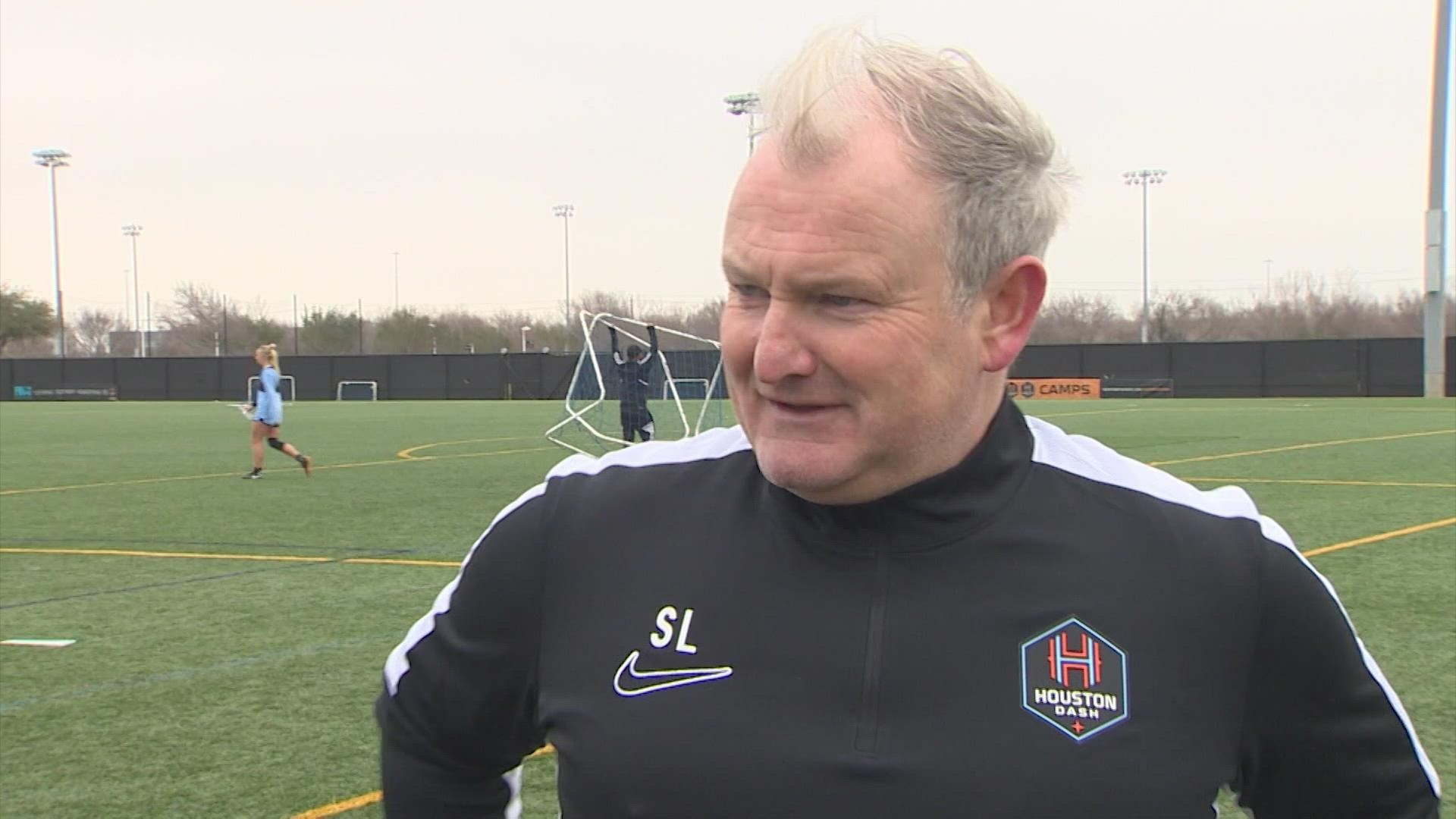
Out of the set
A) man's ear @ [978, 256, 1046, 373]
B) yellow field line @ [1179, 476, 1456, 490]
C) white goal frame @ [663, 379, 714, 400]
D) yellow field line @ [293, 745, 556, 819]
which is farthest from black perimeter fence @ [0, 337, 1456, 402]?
man's ear @ [978, 256, 1046, 373]

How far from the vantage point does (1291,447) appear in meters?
20.1

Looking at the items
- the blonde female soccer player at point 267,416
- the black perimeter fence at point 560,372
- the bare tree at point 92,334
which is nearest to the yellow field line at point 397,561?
the blonde female soccer player at point 267,416

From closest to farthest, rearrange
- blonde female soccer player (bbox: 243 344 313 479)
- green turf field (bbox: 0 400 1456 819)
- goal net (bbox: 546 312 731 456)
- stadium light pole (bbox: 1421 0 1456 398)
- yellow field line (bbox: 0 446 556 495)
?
1. green turf field (bbox: 0 400 1456 819)
2. yellow field line (bbox: 0 446 556 495)
3. blonde female soccer player (bbox: 243 344 313 479)
4. goal net (bbox: 546 312 731 456)
5. stadium light pole (bbox: 1421 0 1456 398)

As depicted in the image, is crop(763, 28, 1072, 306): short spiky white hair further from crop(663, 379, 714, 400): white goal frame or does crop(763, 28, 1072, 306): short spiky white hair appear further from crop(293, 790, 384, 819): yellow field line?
crop(663, 379, 714, 400): white goal frame

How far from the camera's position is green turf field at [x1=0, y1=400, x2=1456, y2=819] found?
204 inches

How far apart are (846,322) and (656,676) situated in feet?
1.59

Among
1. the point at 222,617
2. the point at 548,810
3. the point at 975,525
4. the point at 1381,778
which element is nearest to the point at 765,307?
the point at 975,525

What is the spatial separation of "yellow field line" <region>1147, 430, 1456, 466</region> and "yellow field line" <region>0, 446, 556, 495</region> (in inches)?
374

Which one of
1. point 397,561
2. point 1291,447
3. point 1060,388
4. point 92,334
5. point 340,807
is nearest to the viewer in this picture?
point 340,807

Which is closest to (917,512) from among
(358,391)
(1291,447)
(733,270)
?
(733,270)

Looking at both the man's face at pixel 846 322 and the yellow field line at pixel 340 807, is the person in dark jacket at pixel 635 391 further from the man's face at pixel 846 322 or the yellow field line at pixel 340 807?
the man's face at pixel 846 322

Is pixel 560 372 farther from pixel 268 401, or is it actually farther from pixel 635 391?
pixel 268 401

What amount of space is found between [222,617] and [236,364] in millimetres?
57043

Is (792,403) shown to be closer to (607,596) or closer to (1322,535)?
(607,596)
